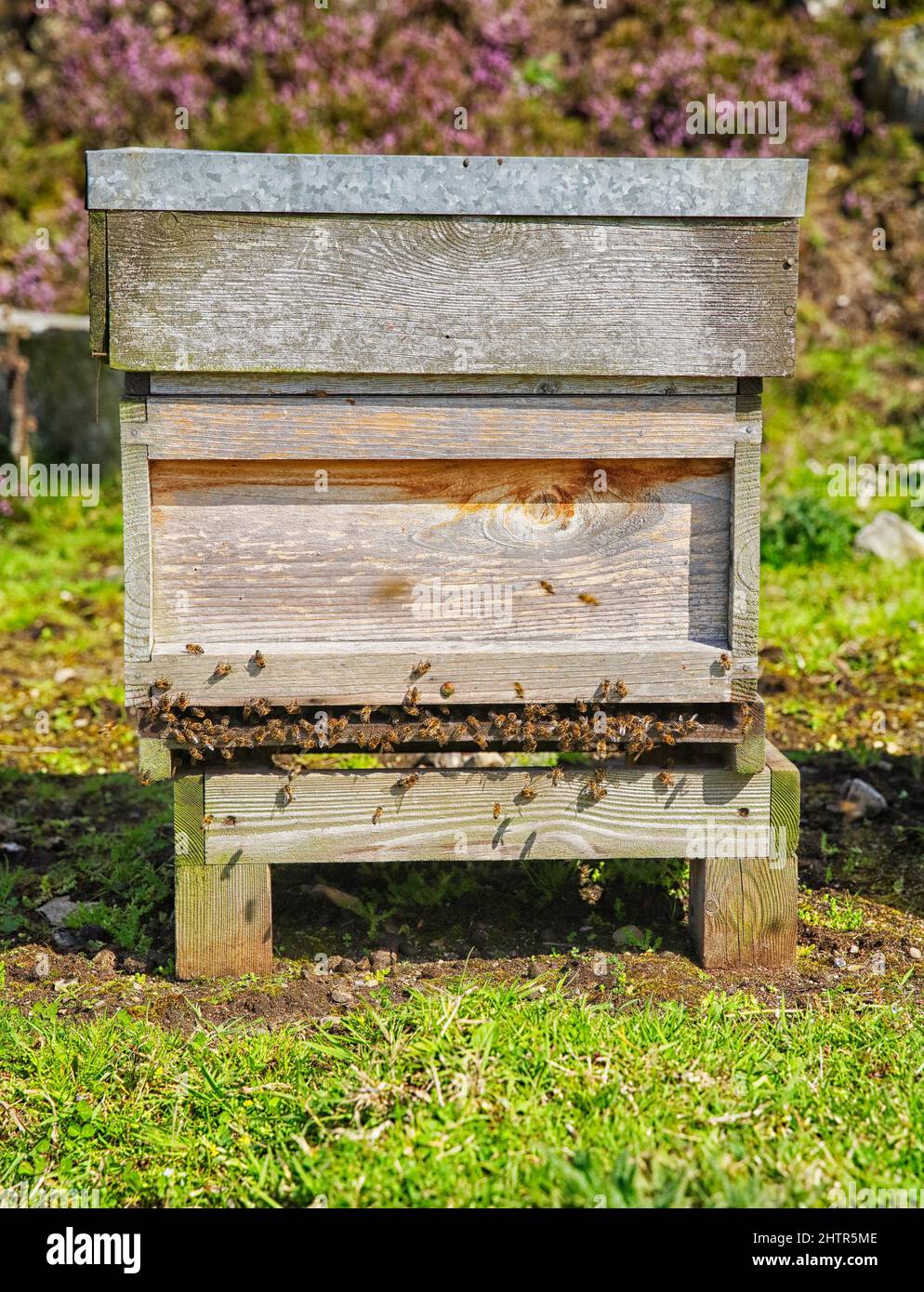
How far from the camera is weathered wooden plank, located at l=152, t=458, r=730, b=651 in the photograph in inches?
121

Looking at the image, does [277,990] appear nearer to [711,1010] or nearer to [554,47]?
[711,1010]

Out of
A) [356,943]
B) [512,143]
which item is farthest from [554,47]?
[356,943]

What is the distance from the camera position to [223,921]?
131 inches

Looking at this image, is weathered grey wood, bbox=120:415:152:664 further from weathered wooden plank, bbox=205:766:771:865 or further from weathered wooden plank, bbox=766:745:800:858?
weathered wooden plank, bbox=766:745:800:858

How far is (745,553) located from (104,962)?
7.08 feet

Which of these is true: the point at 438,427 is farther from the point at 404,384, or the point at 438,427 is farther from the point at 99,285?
the point at 99,285

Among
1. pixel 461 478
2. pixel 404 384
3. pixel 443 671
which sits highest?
pixel 404 384

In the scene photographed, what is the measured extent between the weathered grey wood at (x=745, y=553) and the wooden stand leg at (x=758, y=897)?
398 millimetres

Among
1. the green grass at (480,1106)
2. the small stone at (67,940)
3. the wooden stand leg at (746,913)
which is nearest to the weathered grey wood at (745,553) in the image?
the wooden stand leg at (746,913)

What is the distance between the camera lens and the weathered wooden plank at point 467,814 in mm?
3293

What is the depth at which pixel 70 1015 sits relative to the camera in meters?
3.18

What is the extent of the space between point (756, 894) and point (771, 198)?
1850 millimetres

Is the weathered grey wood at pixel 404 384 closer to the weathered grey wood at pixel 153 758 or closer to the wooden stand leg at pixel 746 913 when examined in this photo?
the weathered grey wood at pixel 153 758

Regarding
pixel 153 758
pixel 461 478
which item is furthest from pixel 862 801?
pixel 153 758
